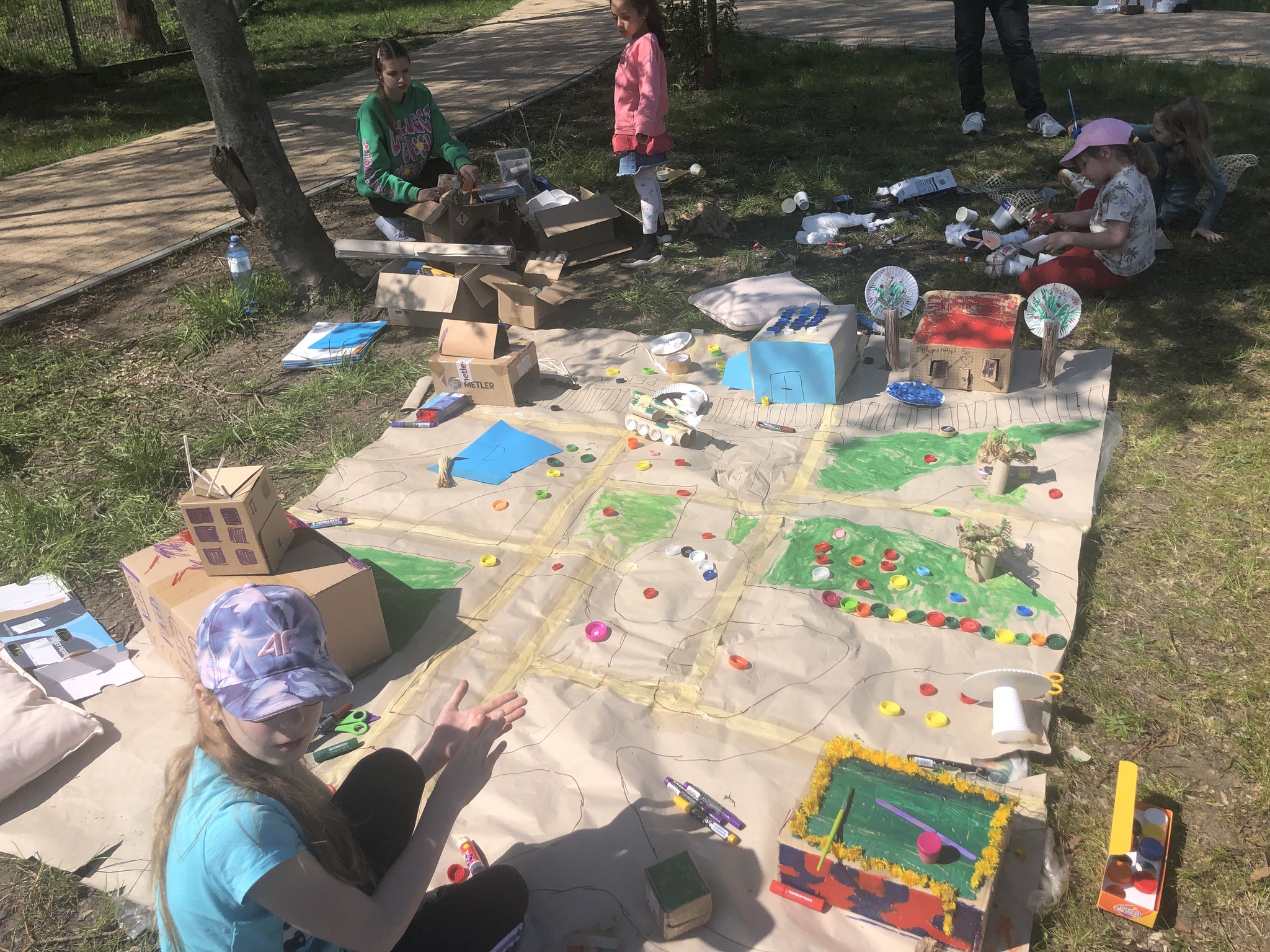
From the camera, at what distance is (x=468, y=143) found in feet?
27.8

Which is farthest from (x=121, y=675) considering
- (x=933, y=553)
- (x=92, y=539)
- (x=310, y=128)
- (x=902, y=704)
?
(x=310, y=128)

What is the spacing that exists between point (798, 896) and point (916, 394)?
2.68m

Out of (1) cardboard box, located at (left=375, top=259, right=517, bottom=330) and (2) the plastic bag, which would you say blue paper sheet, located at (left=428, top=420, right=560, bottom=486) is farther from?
(2) the plastic bag

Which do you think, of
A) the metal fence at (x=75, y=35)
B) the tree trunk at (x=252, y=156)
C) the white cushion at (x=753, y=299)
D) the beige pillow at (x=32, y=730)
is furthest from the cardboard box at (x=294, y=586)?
the metal fence at (x=75, y=35)

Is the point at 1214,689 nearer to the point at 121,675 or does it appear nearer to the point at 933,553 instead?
the point at 933,553

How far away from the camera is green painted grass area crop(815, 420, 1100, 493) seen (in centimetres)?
404

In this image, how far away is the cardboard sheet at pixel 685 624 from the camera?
2.67 meters

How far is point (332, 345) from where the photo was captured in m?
5.48

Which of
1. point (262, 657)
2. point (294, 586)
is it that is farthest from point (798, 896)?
point (294, 586)

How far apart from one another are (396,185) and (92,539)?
285 cm

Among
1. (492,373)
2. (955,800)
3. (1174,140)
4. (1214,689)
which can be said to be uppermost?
(1174,140)

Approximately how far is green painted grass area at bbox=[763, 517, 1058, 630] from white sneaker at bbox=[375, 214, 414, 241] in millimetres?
3642

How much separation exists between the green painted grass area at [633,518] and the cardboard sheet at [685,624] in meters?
0.01

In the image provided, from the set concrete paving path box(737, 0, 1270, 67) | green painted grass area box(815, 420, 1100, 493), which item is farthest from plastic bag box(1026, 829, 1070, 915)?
concrete paving path box(737, 0, 1270, 67)
